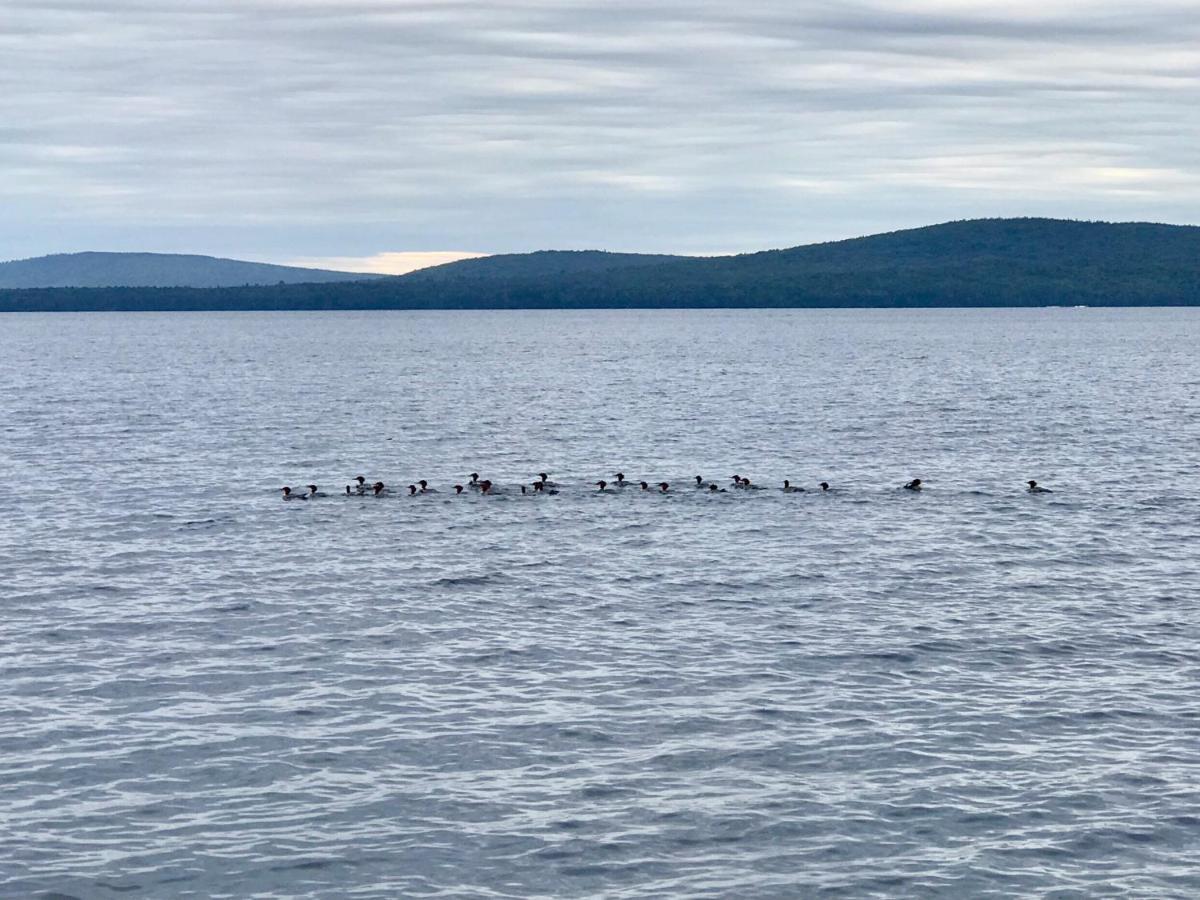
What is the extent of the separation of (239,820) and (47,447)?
56.9 m

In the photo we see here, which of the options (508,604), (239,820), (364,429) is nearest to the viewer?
(239,820)

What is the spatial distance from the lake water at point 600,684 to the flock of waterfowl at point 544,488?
3.26 ft

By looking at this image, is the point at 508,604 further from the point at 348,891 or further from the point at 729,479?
the point at 729,479

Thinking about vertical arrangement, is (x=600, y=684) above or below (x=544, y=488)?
below

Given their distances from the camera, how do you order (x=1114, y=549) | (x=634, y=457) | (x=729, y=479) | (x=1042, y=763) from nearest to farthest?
1. (x=1042, y=763)
2. (x=1114, y=549)
3. (x=729, y=479)
4. (x=634, y=457)

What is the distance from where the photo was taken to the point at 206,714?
2777 centimetres

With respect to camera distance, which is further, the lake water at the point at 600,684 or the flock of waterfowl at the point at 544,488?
the flock of waterfowl at the point at 544,488

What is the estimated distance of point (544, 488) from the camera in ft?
192

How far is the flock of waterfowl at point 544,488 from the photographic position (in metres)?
57.0

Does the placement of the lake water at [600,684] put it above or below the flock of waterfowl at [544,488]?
below

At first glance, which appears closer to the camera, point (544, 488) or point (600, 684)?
point (600, 684)

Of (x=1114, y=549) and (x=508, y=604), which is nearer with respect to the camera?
(x=508, y=604)

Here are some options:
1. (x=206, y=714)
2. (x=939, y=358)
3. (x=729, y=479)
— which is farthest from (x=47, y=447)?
(x=939, y=358)

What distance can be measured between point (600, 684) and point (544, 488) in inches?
1149
